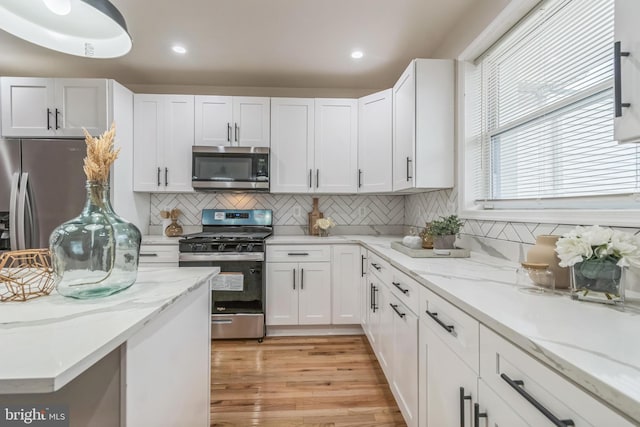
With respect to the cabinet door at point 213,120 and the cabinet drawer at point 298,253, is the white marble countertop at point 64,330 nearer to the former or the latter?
the cabinet drawer at point 298,253

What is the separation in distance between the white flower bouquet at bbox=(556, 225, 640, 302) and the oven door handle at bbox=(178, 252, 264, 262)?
Answer: 228cm

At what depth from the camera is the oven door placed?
276 cm

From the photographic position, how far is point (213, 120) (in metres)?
3.14

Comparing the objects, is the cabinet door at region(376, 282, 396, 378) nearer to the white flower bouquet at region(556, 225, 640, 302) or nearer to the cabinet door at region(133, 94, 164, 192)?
the white flower bouquet at region(556, 225, 640, 302)

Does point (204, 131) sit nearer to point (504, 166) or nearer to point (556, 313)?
point (504, 166)

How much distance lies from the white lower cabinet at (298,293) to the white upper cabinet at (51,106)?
6.92 feet

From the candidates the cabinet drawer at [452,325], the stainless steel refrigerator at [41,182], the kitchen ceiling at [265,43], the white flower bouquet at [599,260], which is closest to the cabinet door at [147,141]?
the kitchen ceiling at [265,43]

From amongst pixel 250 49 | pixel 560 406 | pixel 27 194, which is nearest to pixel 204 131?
pixel 250 49

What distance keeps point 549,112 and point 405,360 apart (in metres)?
1.47

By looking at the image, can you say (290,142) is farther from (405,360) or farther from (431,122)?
(405,360)

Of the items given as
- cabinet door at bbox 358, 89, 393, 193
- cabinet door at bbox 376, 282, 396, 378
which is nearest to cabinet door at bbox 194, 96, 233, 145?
cabinet door at bbox 358, 89, 393, 193

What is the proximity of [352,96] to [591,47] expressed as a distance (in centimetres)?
247

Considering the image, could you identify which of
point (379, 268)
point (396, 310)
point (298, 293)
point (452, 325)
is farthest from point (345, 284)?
point (452, 325)

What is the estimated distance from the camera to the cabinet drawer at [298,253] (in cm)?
289
